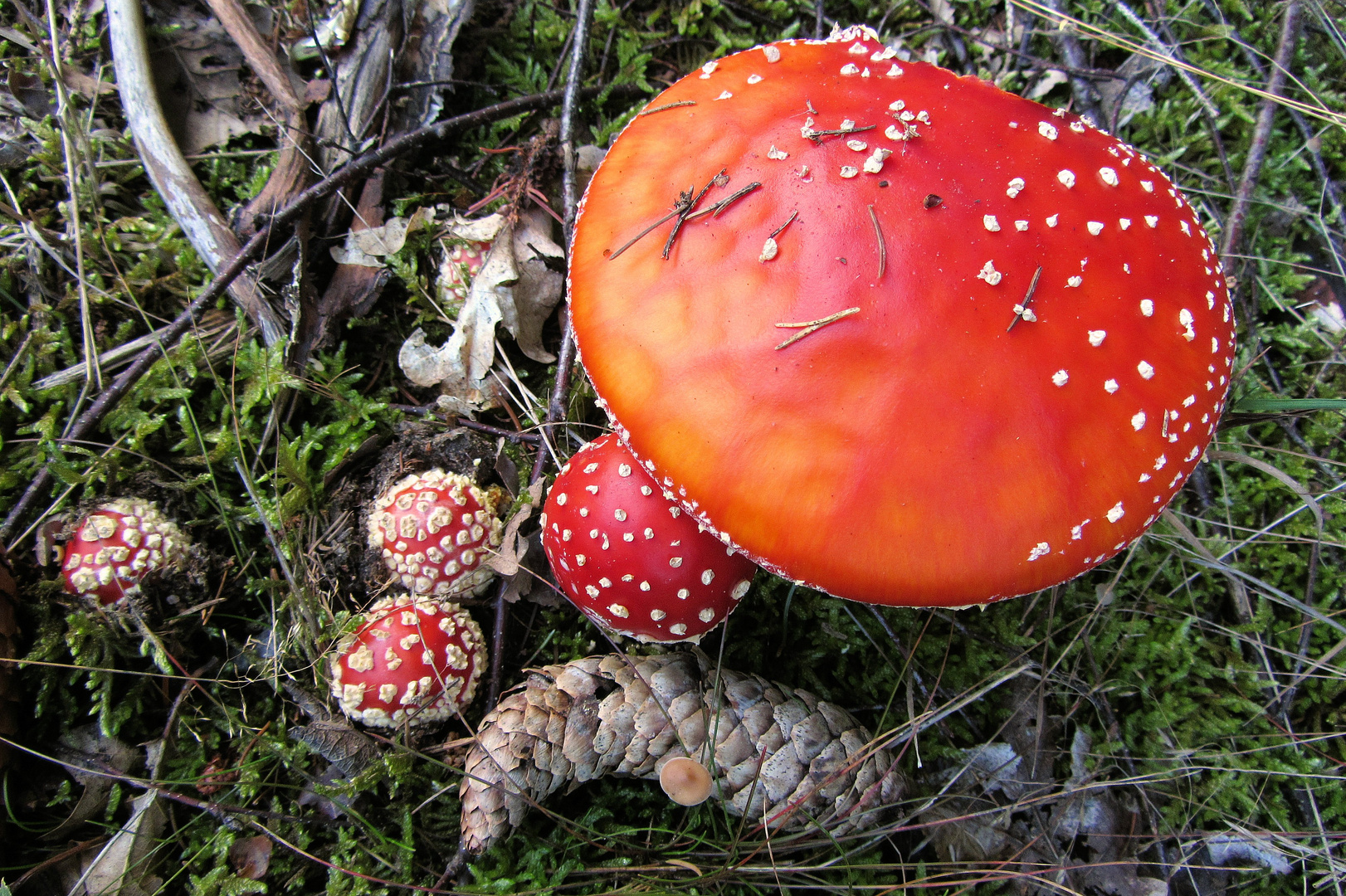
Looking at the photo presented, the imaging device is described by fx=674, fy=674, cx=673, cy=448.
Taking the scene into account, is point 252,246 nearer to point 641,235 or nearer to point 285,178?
point 285,178

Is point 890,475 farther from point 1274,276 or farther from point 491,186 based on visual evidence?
point 1274,276

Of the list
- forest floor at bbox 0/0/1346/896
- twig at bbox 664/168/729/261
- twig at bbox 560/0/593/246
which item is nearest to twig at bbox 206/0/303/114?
forest floor at bbox 0/0/1346/896

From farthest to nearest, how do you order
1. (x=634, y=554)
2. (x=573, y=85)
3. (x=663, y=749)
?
(x=573, y=85), (x=663, y=749), (x=634, y=554)

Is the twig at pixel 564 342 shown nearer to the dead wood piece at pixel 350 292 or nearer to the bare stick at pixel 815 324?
the dead wood piece at pixel 350 292

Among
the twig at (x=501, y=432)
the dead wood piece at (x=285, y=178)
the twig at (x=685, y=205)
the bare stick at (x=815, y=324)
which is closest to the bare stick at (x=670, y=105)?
the twig at (x=685, y=205)

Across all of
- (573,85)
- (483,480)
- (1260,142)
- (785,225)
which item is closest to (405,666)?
(483,480)

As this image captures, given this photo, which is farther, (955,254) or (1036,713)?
(1036,713)

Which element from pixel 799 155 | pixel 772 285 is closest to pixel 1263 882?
pixel 772 285
